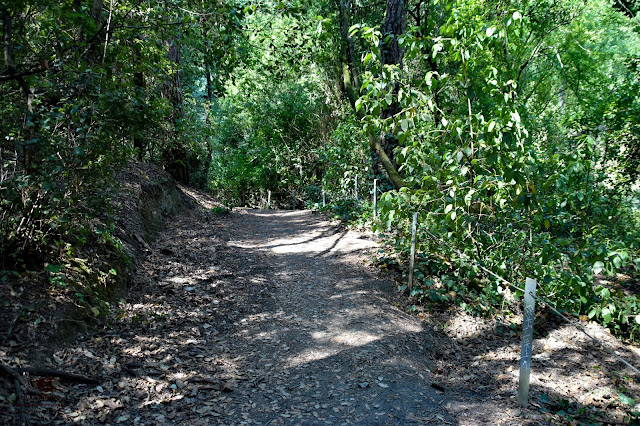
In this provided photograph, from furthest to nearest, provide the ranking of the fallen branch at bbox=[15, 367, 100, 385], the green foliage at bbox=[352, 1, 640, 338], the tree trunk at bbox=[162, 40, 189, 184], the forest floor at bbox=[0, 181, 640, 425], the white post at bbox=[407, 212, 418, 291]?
the tree trunk at bbox=[162, 40, 189, 184] → the white post at bbox=[407, 212, 418, 291] → the green foliage at bbox=[352, 1, 640, 338] → the forest floor at bbox=[0, 181, 640, 425] → the fallen branch at bbox=[15, 367, 100, 385]

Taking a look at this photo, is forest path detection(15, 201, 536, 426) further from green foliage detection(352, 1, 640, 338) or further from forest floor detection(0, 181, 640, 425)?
green foliage detection(352, 1, 640, 338)

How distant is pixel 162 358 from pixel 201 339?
68cm

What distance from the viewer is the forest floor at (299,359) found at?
11.9ft

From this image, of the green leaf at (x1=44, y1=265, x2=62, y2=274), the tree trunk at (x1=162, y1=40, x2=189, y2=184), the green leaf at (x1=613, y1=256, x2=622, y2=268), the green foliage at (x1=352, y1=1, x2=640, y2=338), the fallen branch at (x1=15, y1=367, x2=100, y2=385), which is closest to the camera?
the fallen branch at (x1=15, y1=367, x2=100, y2=385)

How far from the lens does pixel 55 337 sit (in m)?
3.87

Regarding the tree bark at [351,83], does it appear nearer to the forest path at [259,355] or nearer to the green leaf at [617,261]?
the forest path at [259,355]

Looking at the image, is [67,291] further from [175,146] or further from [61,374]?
[175,146]

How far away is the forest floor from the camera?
11.9 feet

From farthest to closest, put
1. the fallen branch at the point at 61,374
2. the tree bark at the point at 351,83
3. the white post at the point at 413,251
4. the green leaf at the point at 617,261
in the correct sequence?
the tree bark at the point at 351,83, the white post at the point at 413,251, the green leaf at the point at 617,261, the fallen branch at the point at 61,374

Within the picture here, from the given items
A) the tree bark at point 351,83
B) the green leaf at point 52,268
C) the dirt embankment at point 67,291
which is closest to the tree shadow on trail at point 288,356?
the dirt embankment at point 67,291

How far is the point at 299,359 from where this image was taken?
4.69 m

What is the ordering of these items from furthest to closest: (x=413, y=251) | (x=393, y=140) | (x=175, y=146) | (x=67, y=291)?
(x=393, y=140), (x=175, y=146), (x=413, y=251), (x=67, y=291)

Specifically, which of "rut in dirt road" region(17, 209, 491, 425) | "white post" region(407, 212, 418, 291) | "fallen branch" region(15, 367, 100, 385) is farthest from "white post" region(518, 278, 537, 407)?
"fallen branch" region(15, 367, 100, 385)

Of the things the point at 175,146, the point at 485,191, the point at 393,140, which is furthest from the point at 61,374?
the point at 393,140
